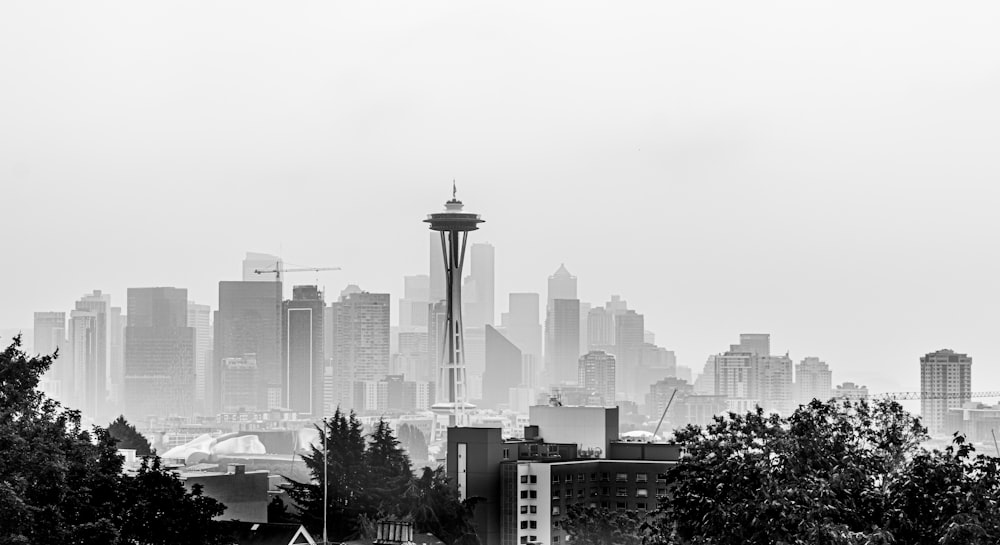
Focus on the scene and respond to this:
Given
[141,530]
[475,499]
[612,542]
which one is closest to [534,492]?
[475,499]

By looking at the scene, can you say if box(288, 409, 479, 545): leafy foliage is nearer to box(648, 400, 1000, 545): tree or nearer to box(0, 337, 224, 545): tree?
box(0, 337, 224, 545): tree

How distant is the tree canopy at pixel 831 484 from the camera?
19.1 m

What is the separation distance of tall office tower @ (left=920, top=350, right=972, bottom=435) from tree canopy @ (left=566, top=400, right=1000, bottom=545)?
514 feet

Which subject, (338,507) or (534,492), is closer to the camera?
(338,507)

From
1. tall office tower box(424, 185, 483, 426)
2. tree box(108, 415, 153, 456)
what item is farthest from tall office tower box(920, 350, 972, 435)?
tree box(108, 415, 153, 456)

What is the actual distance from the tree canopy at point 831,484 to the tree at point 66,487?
9773 millimetres

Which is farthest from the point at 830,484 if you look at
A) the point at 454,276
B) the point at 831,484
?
the point at 454,276

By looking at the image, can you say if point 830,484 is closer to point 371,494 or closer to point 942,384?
point 371,494

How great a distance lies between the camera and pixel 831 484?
19422 mm

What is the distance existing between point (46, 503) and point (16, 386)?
2398mm

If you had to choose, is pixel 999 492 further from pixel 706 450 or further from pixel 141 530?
pixel 141 530

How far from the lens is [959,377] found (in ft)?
Result: 582

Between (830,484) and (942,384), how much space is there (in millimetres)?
163605

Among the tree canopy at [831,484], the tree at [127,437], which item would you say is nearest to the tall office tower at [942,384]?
the tree at [127,437]
